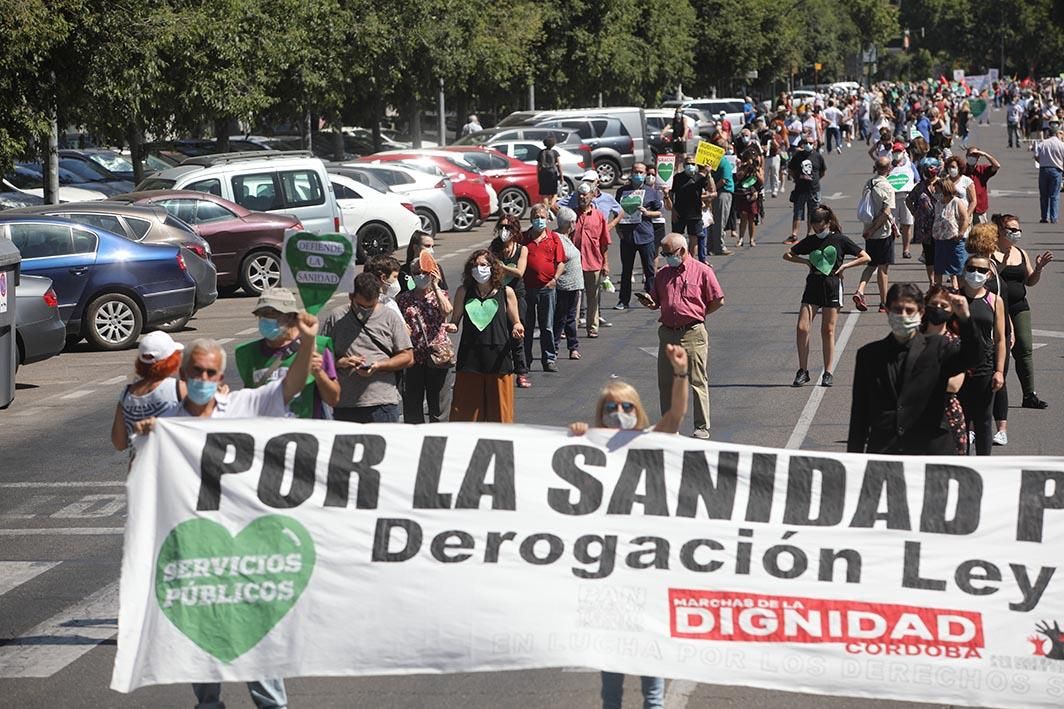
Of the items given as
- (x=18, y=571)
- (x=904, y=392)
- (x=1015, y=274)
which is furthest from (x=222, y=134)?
(x=904, y=392)

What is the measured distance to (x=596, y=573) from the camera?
22.6ft

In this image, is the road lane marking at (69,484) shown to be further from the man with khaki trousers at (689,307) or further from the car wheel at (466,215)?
the car wheel at (466,215)

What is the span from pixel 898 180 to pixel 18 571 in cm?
1480

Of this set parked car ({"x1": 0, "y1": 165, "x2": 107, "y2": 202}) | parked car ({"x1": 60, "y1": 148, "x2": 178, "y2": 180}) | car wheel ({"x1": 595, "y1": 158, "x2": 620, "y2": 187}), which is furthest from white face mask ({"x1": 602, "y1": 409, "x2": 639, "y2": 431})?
car wheel ({"x1": 595, "y1": 158, "x2": 620, "y2": 187})

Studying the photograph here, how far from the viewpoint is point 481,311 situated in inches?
476

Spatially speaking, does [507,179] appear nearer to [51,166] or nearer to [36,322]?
[51,166]

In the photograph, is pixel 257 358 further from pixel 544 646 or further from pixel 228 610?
pixel 544 646

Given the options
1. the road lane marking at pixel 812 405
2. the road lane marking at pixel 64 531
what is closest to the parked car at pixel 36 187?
the road lane marking at pixel 812 405

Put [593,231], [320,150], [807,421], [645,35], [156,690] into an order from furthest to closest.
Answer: [645,35]
[320,150]
[593,231]
[807,421]
[156,690]

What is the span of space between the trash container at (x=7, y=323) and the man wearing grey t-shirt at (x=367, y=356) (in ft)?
17.3

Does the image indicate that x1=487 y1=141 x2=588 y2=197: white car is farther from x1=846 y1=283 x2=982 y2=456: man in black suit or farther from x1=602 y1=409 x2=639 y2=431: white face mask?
x1=602 y1=409 x2=639 y2=431: white face mask

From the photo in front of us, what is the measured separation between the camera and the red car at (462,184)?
3238 centimetres

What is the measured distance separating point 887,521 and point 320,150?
40018 mm

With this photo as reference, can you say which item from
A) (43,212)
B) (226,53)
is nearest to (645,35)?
(226,53)
